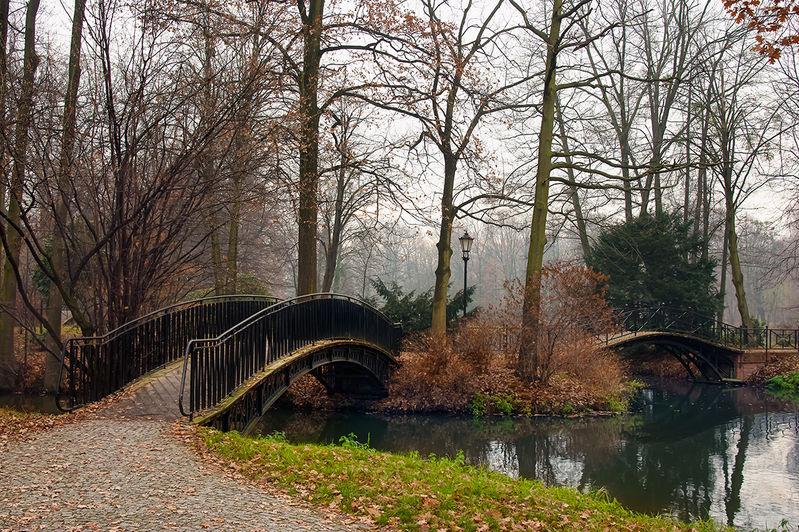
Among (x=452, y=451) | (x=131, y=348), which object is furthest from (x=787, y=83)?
(x=131, y=348)

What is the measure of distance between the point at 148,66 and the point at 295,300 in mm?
5117

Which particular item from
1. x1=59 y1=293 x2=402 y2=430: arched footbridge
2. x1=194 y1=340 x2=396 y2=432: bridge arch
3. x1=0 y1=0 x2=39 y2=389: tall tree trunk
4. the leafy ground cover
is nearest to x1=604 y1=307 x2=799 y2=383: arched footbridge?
x1=194 y1=340 x2=396 y2=432: bridge arch

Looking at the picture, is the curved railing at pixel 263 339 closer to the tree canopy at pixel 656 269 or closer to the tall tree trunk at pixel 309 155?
the tall tree trunk at pixel 309 155

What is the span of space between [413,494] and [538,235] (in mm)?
13536

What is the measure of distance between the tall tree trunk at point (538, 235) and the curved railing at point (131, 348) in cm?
843

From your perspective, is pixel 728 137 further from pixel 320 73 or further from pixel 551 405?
pixel 320 73

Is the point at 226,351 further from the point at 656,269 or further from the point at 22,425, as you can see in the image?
the point at 656,269

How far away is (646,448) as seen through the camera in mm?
15320

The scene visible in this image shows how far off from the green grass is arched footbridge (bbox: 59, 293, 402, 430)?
41.0 inches

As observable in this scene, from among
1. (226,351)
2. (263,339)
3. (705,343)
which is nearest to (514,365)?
(263,339)

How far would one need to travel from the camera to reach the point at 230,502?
6.08 meters

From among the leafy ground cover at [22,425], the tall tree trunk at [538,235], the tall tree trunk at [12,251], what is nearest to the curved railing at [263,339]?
the leafy ground cover at [22,425]

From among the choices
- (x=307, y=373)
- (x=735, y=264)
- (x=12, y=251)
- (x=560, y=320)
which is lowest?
(x=307, y=373)

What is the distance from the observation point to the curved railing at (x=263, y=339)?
30.7ft
